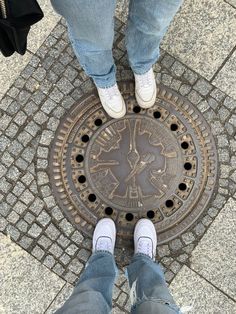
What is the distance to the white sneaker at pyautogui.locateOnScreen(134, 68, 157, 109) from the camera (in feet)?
8.34

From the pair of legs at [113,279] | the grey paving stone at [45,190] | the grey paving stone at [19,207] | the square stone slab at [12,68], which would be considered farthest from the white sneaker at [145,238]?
the square stone slab at [12,68]

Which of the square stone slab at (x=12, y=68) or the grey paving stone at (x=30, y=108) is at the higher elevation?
the square stone slab at (x=12, y=68)

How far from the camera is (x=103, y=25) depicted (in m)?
1.77

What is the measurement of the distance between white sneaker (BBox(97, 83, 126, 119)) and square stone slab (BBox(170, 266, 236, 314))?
3.27 feet

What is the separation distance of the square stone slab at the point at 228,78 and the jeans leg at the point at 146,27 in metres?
0.53

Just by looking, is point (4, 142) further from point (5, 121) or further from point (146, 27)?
point (146, 27)

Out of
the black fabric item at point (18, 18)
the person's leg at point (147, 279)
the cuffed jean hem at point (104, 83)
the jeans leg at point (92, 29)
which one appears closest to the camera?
the black fabric item at point (18, 18)

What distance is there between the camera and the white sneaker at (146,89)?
254 cm

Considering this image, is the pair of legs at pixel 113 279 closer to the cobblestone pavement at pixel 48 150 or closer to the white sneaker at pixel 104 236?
the white sneaker at pixel 104 236

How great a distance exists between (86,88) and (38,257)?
106 cm

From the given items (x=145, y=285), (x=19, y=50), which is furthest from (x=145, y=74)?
(x=145, y=285)

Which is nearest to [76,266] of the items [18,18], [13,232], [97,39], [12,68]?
[13,232]

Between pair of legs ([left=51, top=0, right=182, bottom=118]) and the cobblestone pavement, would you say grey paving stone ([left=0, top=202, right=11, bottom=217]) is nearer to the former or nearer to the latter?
the cobblestone pavement

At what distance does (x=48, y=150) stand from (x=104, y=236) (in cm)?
62
